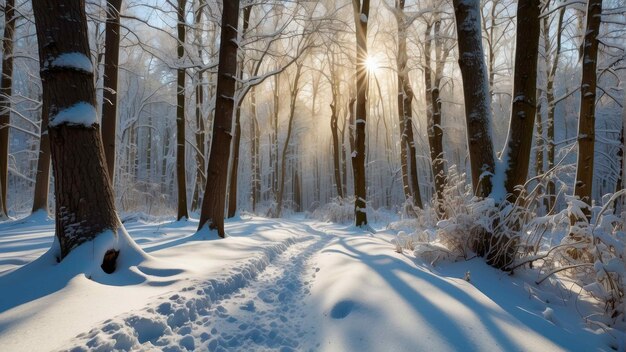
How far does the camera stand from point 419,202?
12.1m

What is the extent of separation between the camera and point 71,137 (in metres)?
2.67

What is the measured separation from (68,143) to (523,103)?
4851 mm

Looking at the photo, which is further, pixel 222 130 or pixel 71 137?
pixel 222 130

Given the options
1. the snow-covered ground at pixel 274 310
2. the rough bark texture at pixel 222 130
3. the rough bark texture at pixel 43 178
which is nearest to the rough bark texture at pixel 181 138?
the rough bark texture at pixel 43 178

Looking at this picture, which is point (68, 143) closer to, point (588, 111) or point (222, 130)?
point (222, 130)

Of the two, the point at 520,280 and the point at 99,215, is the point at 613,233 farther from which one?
the point at 99,215

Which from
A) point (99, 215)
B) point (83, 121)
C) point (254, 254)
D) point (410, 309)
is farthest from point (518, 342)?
point (83, 121)

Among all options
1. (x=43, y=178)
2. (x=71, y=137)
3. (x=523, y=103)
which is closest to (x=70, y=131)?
(x=71, y=137)

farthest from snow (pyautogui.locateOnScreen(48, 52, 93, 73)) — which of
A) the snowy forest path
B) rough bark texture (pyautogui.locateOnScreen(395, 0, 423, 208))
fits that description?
rough bark texture (pyautogui.locateOnScreen(395, 0, 423, 208))

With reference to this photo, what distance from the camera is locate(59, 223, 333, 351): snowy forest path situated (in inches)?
66.1

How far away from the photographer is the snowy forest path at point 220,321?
5.51ft

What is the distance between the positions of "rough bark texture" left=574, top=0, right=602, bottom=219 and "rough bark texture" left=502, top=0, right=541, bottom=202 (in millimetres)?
2333

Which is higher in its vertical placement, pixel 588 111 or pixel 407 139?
pixel 407 139

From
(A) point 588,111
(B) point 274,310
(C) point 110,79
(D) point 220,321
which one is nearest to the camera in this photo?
(D) point 220,321
